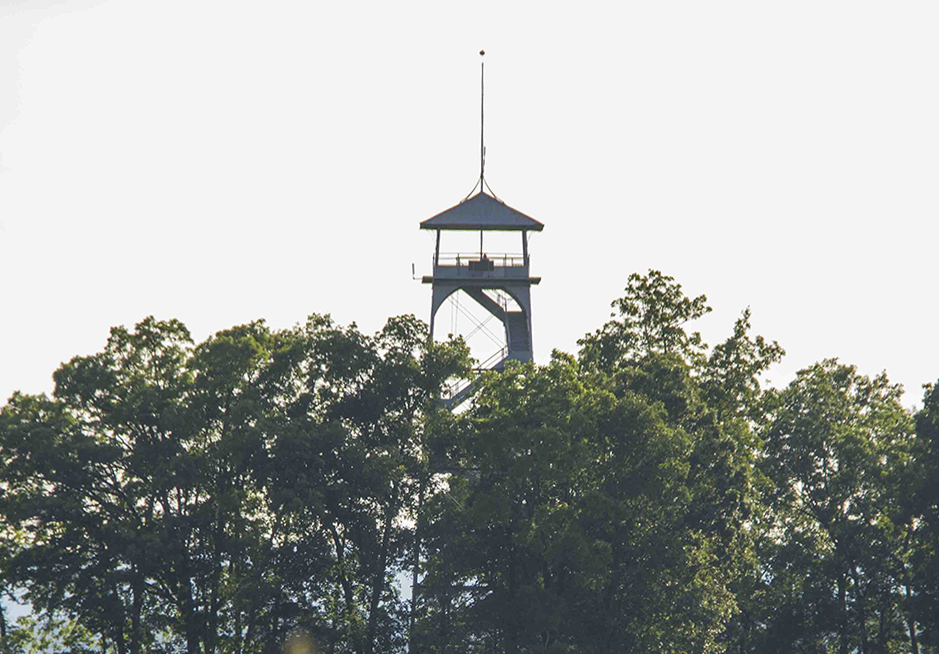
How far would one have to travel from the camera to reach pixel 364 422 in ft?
123

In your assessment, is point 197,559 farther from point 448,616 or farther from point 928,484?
point 928,484

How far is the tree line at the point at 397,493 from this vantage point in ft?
113

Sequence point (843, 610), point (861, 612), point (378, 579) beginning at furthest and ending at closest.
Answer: point (861, 612) < point (843, 610) < point (378, 579)

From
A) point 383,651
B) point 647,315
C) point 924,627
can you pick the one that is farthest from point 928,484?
point 383,651

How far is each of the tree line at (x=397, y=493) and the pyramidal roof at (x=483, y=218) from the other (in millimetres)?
9607

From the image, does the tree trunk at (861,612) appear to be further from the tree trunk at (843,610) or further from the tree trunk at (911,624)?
the tree trunk at (911,624)

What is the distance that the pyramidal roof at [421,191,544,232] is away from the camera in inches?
1859

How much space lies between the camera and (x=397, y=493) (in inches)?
1446

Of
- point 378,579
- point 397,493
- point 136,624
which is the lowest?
point 136,624

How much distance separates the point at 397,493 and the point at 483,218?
14.5 m

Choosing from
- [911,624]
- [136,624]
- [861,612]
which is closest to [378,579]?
[136,624]

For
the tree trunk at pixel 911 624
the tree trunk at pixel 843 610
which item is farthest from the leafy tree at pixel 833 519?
the tree trunk at pixel 911 624

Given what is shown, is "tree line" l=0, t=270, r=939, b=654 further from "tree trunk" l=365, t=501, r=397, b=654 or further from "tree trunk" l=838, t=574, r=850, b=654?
"tree trunk" l=838, t=574, r=850, b=654

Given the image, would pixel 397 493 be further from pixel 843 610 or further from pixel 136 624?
pixel 843 610
